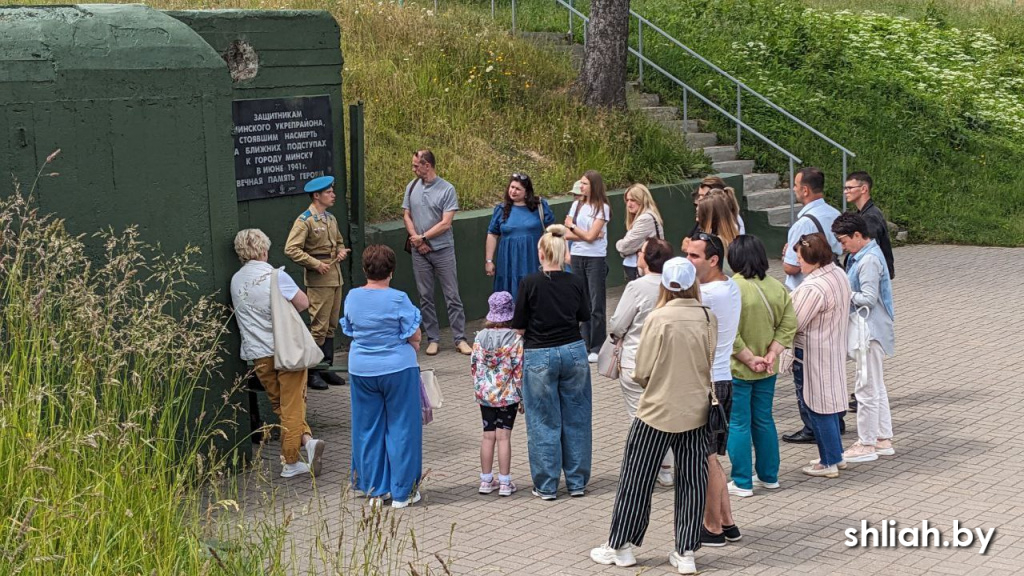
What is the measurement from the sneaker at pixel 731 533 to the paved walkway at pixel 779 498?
48 mm

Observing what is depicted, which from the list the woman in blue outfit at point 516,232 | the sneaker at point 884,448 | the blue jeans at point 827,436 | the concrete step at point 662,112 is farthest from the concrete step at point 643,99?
the blue jeans at point 827,436

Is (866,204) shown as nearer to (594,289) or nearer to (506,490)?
(594,289)

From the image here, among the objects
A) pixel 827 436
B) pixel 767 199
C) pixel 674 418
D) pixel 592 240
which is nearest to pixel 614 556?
pixel 674 418

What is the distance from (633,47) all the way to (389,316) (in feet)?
44.2

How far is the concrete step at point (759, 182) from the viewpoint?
18.0 metres

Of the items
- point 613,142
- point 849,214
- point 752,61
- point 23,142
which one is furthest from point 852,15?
point 23,142

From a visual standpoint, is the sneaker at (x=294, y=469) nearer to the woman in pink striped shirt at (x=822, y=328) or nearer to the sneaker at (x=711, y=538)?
the sneaker at (x=711, y=538)

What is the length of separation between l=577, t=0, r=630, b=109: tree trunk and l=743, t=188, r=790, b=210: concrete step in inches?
90.8

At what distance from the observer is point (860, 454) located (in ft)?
28.8

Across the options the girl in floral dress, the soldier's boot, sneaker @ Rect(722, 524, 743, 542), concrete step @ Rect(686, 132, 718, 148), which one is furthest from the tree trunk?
sneaker @ Rect(722, 524, 743, 542)

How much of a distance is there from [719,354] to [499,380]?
1457 millimetres

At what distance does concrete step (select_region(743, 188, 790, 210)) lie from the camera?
17.7m

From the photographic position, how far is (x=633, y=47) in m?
20.3

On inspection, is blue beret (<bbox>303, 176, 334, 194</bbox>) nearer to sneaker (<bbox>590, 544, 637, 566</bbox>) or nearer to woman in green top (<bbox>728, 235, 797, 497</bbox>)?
woman in green top (<bbox>728, 235, 797, 497</bbox>)
